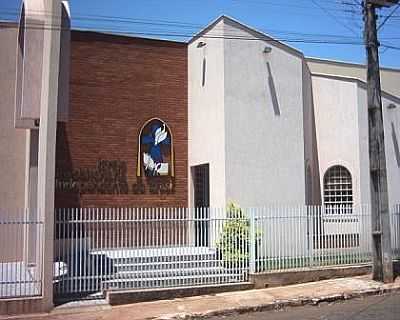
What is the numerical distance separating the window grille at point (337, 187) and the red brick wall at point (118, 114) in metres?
4.75

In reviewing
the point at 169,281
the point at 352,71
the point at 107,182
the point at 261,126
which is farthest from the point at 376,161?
the point at 352,71

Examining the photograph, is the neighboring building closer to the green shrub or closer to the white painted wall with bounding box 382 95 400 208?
the white painted wall with bounding box 382 95 400 208

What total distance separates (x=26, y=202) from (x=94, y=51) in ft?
15.7

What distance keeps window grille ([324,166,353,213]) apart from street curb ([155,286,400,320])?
5602 mm

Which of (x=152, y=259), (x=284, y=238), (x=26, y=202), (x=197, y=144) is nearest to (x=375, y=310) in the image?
(x=284, y=238)

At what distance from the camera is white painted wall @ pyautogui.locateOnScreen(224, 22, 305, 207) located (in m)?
15.9

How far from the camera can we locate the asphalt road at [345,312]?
9758 mm

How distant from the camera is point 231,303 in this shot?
11.3 metres

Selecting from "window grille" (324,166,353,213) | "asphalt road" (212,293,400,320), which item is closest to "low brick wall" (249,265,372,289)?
"asphalt road" (212,293,400,320)

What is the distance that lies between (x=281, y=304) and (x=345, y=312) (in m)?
1.45

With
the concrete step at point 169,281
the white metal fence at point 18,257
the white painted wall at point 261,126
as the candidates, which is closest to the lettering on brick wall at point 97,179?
the white painted wall at point 261,126

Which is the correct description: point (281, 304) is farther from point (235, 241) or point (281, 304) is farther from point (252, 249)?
point (235, 241)

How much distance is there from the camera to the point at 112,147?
54.1 feet

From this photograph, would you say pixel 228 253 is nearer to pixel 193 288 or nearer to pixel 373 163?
pixel 193 288
